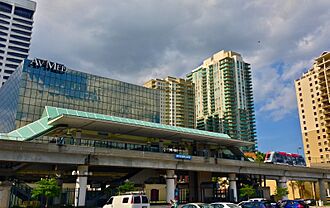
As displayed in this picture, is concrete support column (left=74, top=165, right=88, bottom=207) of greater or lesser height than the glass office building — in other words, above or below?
below

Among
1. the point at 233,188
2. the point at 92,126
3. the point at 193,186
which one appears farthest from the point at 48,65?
the point at 233,188

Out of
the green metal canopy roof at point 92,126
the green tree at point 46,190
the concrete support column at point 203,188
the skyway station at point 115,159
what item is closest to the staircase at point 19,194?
the skyway station at point 115,159

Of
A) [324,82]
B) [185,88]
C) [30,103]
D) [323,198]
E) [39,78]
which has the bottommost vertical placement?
[323,198]

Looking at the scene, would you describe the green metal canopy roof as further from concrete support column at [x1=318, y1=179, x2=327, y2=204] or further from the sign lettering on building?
the sign lettering on building

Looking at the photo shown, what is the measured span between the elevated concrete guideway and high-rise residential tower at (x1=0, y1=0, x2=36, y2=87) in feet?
419

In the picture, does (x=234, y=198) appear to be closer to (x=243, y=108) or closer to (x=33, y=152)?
(x=33, y=152)

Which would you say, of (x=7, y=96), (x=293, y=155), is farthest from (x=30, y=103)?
(x=293, y=155)

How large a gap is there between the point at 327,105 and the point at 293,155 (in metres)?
48.4

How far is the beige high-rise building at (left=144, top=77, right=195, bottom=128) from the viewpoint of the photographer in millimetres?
166125

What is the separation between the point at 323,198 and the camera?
67750 mm

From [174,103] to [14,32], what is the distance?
9221 centimetres

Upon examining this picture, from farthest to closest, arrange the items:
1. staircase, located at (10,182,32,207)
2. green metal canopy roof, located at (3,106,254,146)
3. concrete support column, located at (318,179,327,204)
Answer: concrete support column, located at (318,179,327,204) < green metal canopy roof, located at (3,106,254,146) < staircase, located at (10,182,32,207)

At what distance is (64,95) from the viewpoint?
84312 millimetres

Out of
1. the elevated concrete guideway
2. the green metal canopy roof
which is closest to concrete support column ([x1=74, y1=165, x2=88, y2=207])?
the elevated concrete guideway
